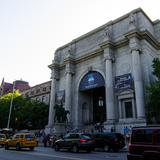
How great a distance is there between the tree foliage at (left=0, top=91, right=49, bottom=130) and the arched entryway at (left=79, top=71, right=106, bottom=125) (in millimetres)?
10805

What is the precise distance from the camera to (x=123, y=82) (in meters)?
33.1

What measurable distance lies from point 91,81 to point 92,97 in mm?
5378

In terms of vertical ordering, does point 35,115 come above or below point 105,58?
below

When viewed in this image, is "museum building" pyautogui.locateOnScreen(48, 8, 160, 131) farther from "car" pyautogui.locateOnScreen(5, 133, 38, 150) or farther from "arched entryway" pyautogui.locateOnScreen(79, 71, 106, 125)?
"car" pyautogui.locateOnScreen(5, 133, 38, 150)

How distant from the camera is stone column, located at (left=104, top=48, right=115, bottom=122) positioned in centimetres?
3266

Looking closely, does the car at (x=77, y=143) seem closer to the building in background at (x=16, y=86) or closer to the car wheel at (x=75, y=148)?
the car wheel at (x=75, y=148)

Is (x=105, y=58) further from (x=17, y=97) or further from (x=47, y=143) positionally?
(x=17, y=97)

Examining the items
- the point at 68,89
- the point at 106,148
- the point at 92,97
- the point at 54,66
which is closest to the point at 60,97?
the point at 68,89

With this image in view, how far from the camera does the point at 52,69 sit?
152ft

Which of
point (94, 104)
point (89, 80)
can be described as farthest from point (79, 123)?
point (89, 80)

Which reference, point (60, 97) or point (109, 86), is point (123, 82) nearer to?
point (109, 86)

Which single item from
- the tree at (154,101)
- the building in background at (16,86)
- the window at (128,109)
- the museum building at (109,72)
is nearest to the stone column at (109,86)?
the museum building at (109,72)

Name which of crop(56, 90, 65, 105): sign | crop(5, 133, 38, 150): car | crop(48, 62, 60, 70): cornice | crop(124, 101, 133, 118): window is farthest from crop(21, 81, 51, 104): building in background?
crop(5, 133, 38, 150): car

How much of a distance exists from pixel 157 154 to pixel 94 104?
35.0 m
